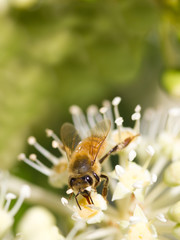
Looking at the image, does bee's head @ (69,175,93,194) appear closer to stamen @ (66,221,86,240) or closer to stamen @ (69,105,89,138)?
stamen @ (66,221,86,240)

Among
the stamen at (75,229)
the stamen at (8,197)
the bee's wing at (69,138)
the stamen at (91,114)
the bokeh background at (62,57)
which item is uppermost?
the bokeh background at (62,57)

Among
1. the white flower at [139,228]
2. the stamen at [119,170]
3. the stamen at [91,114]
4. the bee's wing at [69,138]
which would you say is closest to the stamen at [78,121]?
the stamen at [91,114]

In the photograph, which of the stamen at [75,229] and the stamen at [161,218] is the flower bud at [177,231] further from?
the stamen at [75,229]

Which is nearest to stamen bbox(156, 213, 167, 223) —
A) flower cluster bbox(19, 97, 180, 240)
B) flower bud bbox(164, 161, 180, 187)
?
flower cluster bbox(19, 97, 180, 240)

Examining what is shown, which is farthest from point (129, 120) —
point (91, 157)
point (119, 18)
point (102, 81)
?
point (91, 157)

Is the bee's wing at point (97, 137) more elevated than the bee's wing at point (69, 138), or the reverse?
the bee's wing at point (69, 138)

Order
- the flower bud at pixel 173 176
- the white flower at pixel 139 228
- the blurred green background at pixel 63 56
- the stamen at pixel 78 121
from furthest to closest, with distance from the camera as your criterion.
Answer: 1. the blurred green background at pixel 63 56
2. the stamen at pixel 78 121
3. the flower bud at pixel 173 176
4. the white flower at pixel 139 228

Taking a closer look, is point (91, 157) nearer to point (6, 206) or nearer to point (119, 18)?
point (6, 206)
